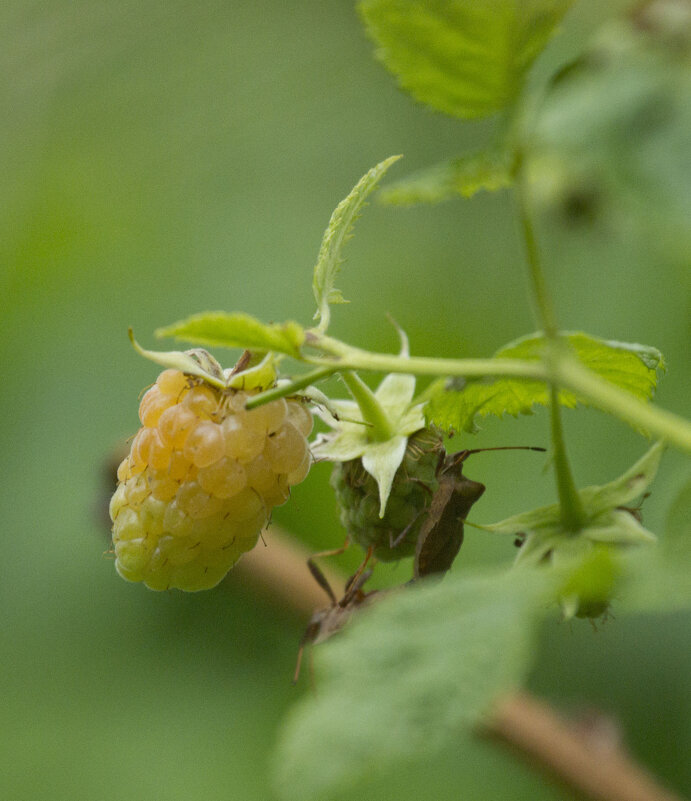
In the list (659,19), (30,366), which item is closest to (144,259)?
Result: (30,366)

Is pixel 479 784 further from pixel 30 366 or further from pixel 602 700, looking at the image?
pixel 30 366

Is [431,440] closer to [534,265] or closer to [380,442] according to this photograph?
[380,442]

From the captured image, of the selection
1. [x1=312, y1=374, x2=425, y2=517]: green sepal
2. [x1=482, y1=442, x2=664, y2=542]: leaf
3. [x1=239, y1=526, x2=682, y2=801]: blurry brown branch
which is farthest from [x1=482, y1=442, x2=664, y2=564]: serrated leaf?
[x1=239, y1=526, x2=682, y2=801]: blurry brown branch

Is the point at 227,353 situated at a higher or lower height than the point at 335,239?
lower

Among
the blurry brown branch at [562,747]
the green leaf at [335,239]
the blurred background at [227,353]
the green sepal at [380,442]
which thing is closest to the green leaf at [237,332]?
the green leaf at [335,239]

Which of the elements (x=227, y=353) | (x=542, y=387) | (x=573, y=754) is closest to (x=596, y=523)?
(x=542, y=387)

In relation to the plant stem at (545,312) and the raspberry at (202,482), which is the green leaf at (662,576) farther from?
the raspberry at (202,482)

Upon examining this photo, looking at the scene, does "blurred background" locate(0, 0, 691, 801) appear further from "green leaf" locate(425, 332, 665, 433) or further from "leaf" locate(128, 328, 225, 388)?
"leaf" locate(128, 328, 225, 388)

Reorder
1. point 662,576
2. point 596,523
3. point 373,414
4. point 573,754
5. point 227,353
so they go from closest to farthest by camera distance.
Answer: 1. point 662,576
2. point 596,523
3. point 373,414
4. point 573,754
5. point 227,353
